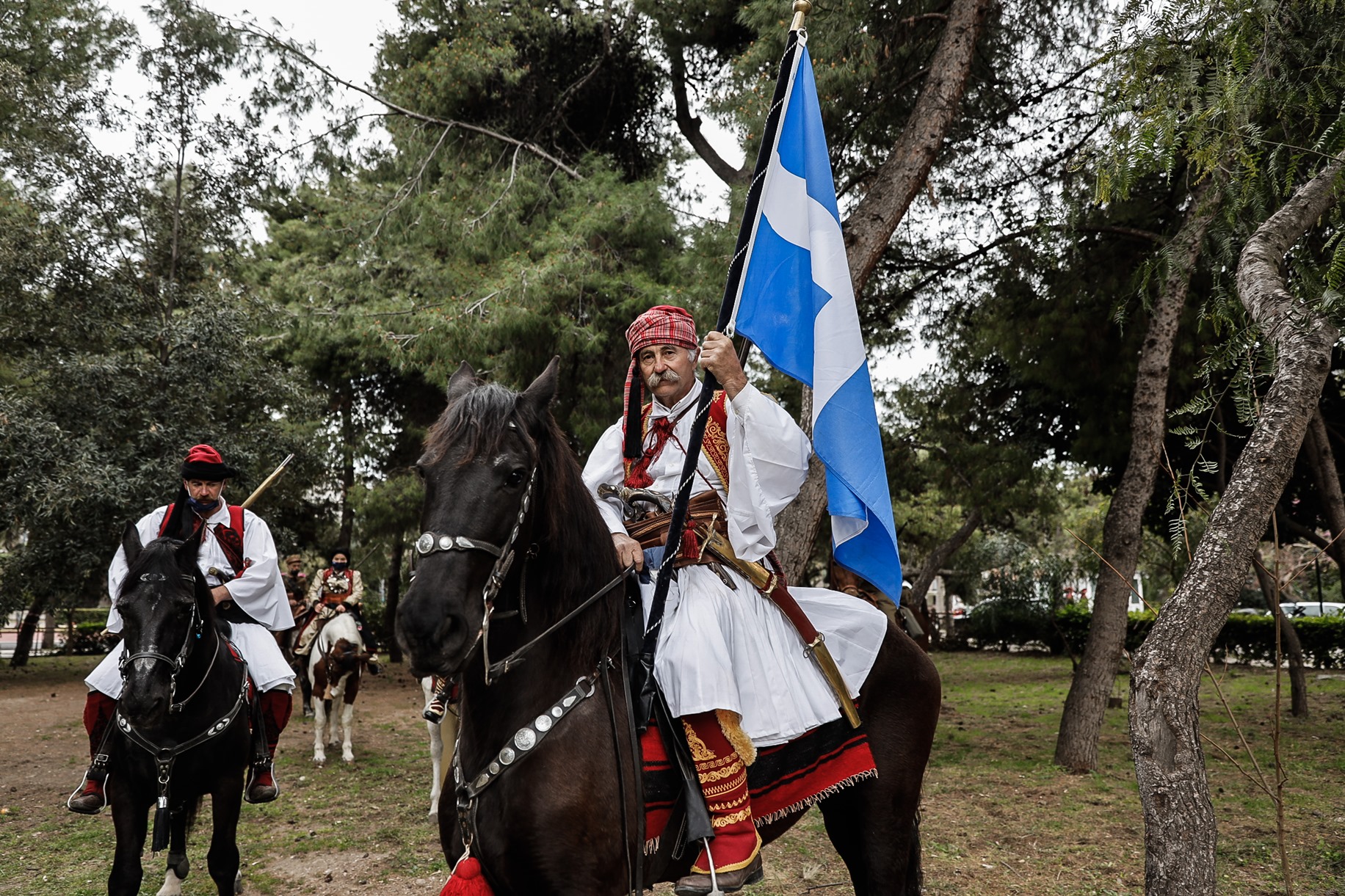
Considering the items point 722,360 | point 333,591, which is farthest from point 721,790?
point 333,591

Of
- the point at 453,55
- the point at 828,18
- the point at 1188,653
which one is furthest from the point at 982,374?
the point at 1188,653

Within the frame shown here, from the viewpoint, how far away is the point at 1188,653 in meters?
4.11

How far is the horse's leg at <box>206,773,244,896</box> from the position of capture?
194 inches

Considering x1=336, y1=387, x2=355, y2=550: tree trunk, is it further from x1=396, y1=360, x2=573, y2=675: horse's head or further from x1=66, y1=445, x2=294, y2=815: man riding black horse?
x1=396, y1=360, x2=573, y2=675: horse's head

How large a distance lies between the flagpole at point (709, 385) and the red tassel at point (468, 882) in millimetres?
800

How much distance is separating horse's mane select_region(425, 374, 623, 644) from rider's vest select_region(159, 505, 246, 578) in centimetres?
333

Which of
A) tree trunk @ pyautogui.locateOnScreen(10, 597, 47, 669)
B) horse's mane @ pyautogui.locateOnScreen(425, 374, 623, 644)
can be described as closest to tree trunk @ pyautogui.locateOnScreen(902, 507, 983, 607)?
horse's mane @ pyautogui.locateOnScreen(425, 374, 623, 644)

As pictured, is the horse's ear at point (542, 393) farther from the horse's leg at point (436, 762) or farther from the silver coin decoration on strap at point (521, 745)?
the horse's leg at point (436, 762)

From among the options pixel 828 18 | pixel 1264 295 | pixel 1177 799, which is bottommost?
pixel 1177 799

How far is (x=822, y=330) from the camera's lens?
317 centimetres

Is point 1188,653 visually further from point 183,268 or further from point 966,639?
point 966,639

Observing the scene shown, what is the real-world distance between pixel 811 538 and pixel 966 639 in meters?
24.0

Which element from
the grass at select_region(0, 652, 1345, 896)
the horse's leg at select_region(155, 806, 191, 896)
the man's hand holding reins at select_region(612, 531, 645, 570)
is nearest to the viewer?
the man's hand holding reins at select_region(612, 531, 645, 570)

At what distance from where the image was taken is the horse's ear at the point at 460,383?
110 inches
